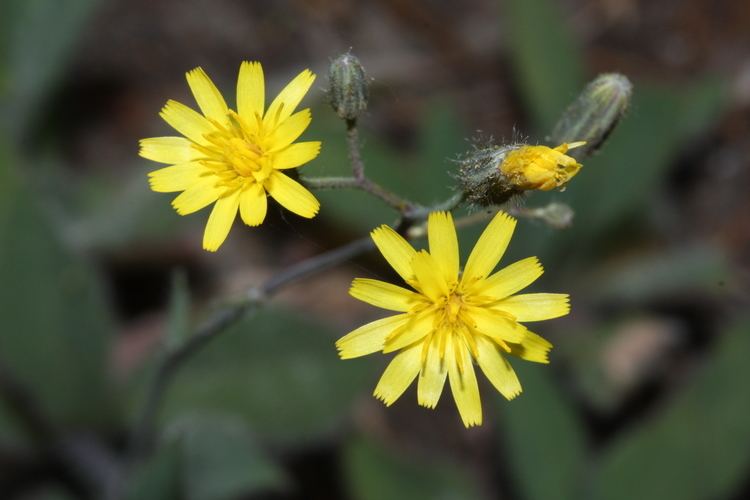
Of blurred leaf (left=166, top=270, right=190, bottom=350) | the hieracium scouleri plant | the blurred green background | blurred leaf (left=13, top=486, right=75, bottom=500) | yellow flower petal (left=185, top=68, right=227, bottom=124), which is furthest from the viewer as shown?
blurred leaf (left=13, top=486, right=75, bottom=500)

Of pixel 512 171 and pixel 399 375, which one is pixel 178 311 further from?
pixel 512 171

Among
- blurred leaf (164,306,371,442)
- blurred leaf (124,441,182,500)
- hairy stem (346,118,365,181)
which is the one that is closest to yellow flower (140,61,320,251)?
hairy stem (346,118,365,181)

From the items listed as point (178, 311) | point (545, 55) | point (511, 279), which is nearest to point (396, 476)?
point (178, 311)

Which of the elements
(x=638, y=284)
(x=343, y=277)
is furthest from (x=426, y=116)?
(x=638, y=284)

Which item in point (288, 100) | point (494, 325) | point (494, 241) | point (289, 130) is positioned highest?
point (288, 100)

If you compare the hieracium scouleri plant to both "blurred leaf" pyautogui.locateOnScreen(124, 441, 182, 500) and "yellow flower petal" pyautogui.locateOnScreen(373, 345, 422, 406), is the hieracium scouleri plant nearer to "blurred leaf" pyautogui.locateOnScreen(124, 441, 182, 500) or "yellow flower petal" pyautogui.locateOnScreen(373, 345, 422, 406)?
"yellow flower petal" pyautogui.locateOnScreen(373, 345, 422, 406)

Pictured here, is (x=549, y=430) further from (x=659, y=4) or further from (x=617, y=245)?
(x=659, y=4)
